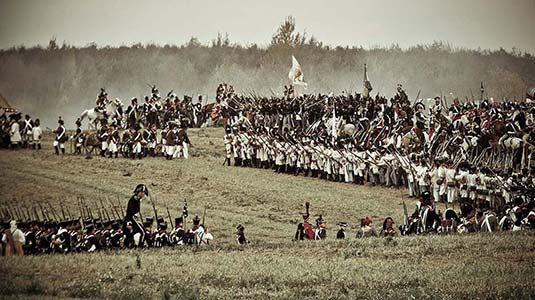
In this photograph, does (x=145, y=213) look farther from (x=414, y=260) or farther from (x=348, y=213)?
(x=414, y=260)

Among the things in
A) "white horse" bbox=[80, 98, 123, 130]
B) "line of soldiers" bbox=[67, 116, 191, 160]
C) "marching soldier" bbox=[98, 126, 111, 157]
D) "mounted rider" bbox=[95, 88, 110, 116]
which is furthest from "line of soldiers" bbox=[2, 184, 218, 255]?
"mounted rider" bbox=[95, 88, 110, 116]

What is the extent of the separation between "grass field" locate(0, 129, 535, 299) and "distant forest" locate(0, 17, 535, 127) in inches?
96.2

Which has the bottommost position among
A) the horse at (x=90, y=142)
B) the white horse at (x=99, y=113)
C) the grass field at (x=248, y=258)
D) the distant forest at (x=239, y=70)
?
the grass field at (x=248, y=258)

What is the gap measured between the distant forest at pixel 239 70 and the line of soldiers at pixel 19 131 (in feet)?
1.05

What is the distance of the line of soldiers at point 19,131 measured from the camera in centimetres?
2944

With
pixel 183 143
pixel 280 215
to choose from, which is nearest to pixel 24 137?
pixel 183 143

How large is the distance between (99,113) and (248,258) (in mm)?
13781

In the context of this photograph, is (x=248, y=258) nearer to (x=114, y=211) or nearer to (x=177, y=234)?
(x=177, y=234)

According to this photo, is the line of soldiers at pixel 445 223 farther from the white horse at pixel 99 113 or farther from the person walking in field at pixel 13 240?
the white horse at pixel 99 113

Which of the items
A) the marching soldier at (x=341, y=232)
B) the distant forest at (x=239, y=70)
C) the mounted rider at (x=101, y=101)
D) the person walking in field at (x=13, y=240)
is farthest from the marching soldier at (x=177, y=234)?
the mounted rider at (x=101, y=101)

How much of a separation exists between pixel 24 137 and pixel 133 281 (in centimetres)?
1120

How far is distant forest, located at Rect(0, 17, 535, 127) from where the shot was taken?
95.3ft

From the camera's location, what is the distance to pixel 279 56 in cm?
3556

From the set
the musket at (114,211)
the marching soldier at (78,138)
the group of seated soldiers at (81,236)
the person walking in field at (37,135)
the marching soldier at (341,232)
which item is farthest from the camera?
the marching soldier at (78,138)
